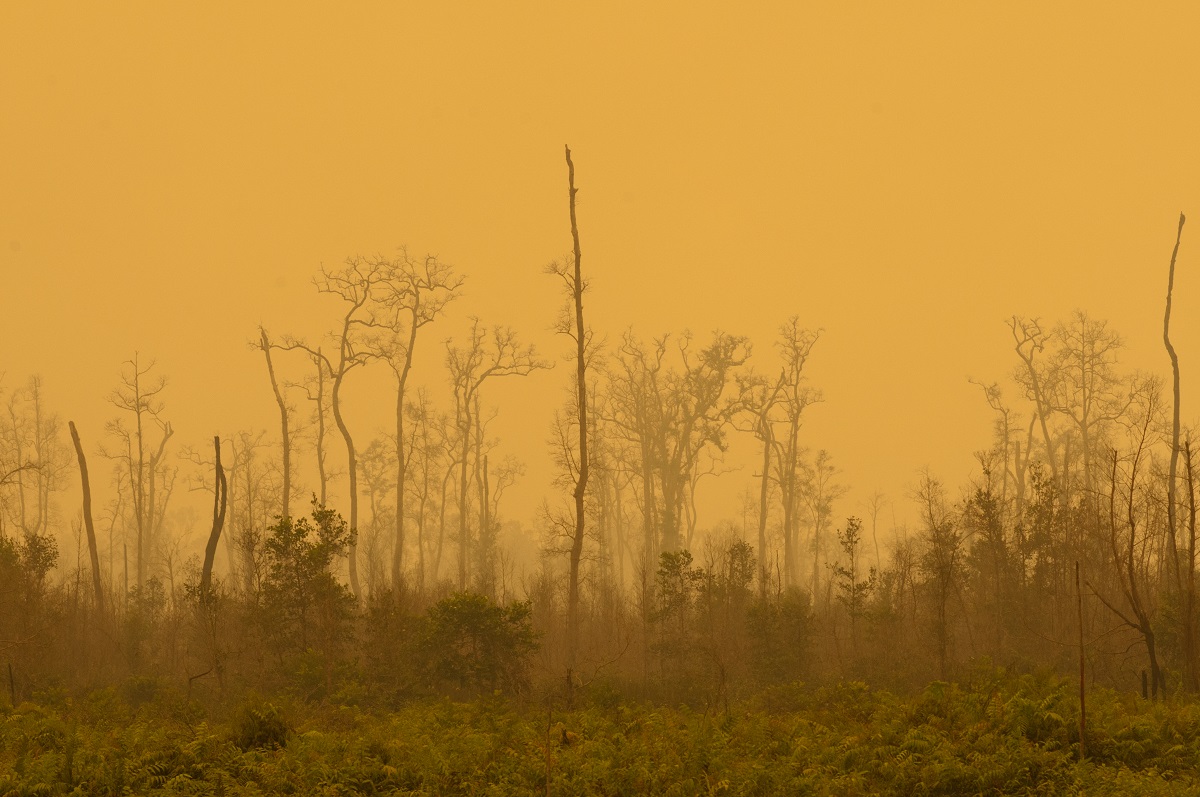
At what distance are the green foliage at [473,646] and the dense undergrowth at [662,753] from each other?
4326 millimetres

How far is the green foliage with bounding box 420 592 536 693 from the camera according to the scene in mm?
20641

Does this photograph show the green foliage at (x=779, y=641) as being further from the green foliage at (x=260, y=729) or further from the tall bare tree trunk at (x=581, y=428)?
the green foliage at (x=260, y=729)

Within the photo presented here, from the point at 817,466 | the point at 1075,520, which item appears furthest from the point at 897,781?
the point at 817,466

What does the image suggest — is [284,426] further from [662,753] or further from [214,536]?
[662,753]

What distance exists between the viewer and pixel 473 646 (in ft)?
68.1

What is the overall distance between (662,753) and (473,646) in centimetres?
841

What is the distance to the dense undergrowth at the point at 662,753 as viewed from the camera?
12023mm

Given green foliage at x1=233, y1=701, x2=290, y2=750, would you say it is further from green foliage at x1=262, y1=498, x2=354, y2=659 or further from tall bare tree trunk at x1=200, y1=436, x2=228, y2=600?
tall bare tree trunk at x1=200, y1=436, x2=228, y2=600

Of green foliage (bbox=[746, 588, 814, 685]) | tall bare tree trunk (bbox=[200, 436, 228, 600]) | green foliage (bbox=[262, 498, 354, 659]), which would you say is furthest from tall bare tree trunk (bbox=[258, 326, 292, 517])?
green foliage (bbox=[746, 588, 814, 685])

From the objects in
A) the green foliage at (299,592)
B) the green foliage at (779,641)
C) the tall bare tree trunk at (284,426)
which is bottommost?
the green foliage at (779,641)

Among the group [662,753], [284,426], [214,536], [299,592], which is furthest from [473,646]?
[284,426]

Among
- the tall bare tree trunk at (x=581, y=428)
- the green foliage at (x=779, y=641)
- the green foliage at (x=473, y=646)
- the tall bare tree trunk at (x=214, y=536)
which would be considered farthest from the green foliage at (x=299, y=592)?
the green foliage at (x=779, y=641)

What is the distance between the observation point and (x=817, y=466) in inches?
2242

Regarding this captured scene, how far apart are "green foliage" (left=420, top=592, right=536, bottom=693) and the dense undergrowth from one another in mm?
4326
